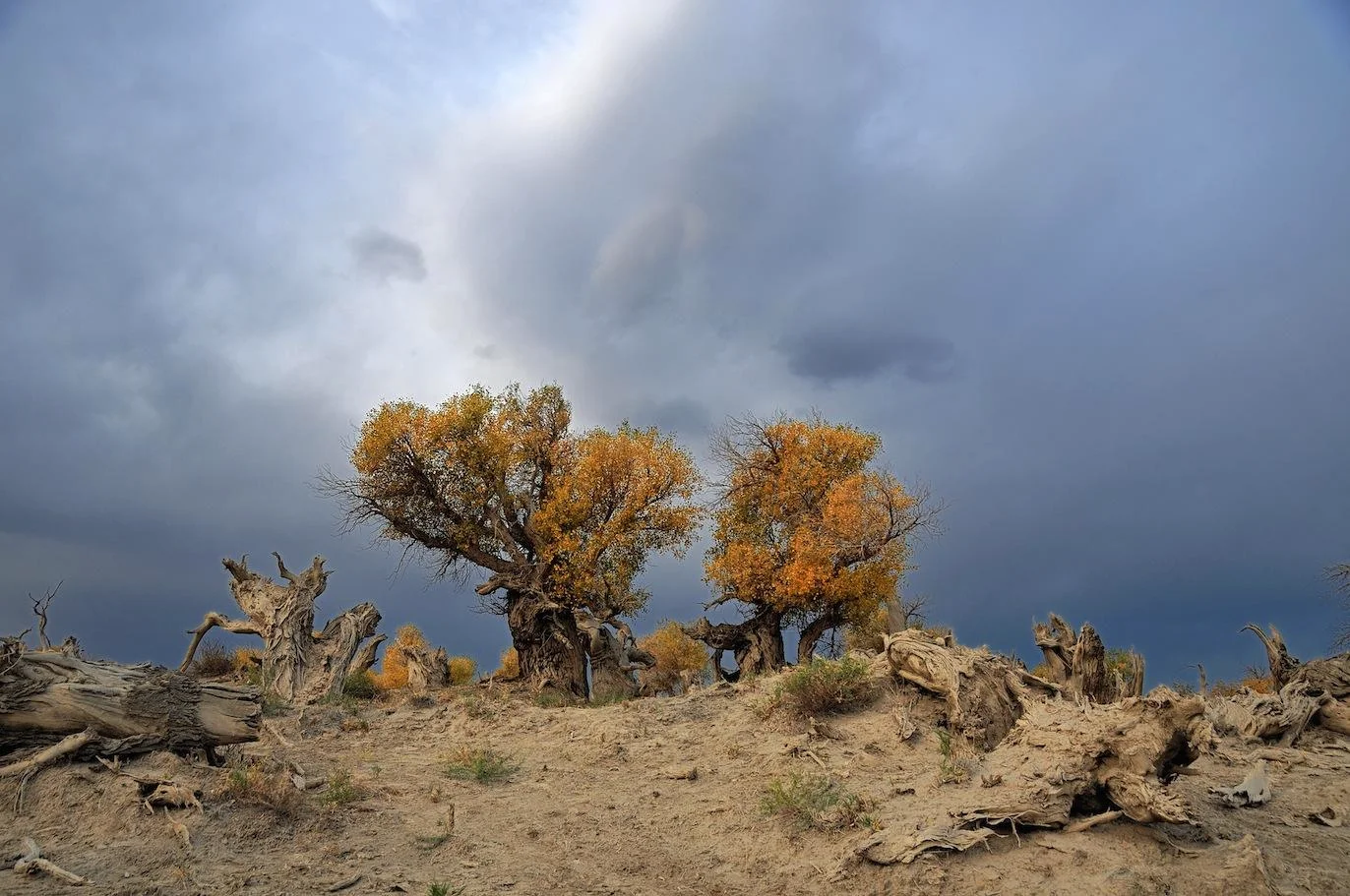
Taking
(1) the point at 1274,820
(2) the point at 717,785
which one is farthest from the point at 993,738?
(2) the point at 717,785

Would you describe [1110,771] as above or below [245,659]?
below

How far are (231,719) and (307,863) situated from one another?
134 inches

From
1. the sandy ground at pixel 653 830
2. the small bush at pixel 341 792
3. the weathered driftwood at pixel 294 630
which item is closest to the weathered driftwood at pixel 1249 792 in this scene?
the sandy ground at pixel 653 830

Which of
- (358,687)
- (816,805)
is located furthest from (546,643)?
(816,805)

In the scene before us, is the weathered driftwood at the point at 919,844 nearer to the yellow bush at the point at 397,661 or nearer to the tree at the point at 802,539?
the tree at the point at 802,539

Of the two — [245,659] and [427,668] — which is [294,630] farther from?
[245,659]

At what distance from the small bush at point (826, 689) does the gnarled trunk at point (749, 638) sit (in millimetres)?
16467

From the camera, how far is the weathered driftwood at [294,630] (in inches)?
932

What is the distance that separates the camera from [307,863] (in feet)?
28.3

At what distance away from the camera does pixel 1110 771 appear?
9.13 meters

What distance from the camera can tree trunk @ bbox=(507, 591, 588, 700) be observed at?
2733 cm

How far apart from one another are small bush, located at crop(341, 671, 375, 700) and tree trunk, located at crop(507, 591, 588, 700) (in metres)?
5.10

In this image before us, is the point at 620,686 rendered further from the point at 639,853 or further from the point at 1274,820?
the point at 1274,820

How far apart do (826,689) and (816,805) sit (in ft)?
14.3
